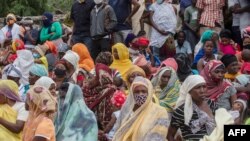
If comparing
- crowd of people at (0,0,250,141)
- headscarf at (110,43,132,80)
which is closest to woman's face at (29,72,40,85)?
crowd of people at (0,0,250,141)

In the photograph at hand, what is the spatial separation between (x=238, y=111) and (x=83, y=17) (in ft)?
25.2

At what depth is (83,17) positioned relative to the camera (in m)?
17.9

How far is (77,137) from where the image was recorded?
10.6 meters

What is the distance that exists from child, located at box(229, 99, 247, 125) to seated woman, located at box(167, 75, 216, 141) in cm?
25

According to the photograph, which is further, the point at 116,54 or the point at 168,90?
the point at 116,54

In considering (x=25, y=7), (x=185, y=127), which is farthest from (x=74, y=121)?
(x=25, y=7)

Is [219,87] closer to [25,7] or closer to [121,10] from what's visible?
[121,10]

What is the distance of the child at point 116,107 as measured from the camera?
1177cm

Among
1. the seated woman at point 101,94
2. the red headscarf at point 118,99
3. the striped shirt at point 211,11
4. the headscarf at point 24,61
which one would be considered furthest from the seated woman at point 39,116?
the striped shirt at point 211,11

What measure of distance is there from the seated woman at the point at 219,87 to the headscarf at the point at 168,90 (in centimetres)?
42

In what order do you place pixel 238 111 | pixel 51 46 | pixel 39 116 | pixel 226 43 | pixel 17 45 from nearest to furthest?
pixel 39 116, pixel 238 111, pixel 226 43, pixel 51 46, pixel 17 45

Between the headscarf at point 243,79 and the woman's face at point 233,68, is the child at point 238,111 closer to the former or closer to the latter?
the headscarf at point 243,79

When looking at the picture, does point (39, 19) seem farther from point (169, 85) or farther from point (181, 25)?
point (169, 85)

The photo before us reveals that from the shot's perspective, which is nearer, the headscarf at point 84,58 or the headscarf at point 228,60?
the headscarf at point 228,60
